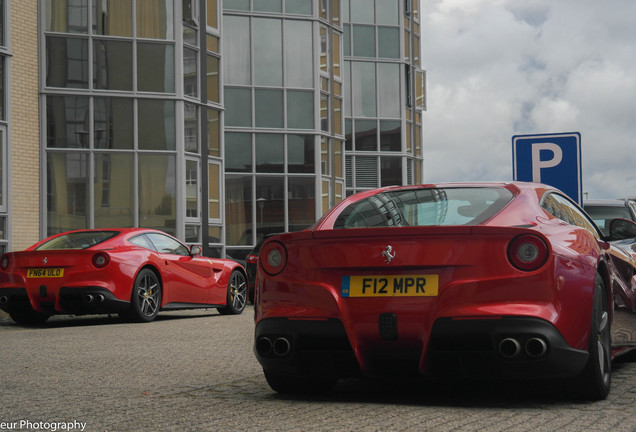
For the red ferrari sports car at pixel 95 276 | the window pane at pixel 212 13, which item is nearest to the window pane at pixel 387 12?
the window pane at pixel 212 13

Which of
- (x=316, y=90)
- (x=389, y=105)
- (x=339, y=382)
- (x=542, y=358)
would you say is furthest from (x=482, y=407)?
(x=389, y=105)

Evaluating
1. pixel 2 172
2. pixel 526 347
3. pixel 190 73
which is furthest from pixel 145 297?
pixel 190 73

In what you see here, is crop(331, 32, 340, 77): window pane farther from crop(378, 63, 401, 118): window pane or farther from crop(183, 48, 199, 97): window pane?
crop(183, 48, 199, 97): window pane

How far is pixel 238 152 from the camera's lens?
2864 cm

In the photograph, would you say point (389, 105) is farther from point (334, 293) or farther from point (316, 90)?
point (334, 293)

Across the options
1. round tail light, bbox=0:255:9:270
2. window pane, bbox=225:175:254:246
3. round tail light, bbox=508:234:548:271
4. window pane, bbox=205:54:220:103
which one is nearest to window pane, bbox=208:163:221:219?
window pane, bbox=205:54:220:103

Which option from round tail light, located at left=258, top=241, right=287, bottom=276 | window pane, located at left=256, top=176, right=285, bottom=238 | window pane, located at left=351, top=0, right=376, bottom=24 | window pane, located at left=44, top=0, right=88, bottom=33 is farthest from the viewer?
window pane, located at left=351, top=0, right=376, bottom=24

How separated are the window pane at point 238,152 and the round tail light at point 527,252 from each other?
918 inches

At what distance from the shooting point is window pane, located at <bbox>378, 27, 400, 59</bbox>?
4044cm

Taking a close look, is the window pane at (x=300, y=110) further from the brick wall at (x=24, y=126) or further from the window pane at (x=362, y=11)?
the window pane at (x=362, y=11)

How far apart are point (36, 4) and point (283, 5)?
9810mm

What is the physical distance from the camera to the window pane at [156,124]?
22.4 meters

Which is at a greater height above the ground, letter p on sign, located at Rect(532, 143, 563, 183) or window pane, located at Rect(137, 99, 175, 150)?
window pane, located at Rect(137, 99, 175, 150)

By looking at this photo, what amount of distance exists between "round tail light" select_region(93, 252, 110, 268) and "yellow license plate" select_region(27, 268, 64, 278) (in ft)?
1.46
